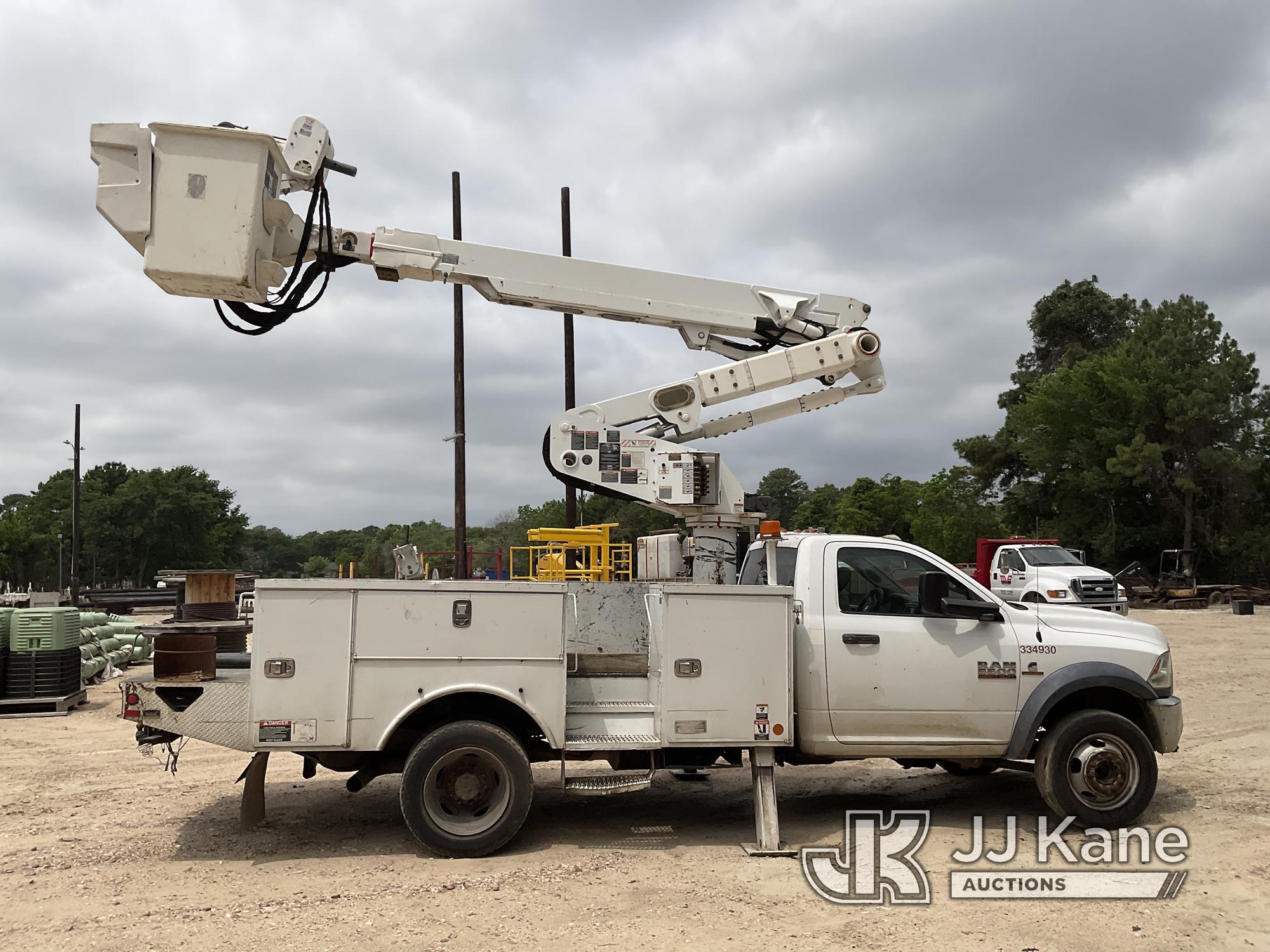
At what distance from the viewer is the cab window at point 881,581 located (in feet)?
23.1

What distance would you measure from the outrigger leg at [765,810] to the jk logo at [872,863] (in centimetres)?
19

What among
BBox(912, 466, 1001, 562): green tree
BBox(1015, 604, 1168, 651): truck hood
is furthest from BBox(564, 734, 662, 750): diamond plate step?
BBox(912, 466, 1001, 562): green tree

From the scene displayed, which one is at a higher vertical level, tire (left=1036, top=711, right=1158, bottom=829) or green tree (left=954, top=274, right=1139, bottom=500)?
green tree (left=954, top=274, right=1139, bottom=500)

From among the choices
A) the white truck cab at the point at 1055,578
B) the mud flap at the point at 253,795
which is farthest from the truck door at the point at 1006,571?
the mud flap at the point at 253,795

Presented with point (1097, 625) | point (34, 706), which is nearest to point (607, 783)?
point (1097, 625)

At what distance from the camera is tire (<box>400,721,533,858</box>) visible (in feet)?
20.7

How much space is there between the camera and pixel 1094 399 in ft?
150

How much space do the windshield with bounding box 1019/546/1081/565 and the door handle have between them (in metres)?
21.0

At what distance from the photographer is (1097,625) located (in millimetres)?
7238

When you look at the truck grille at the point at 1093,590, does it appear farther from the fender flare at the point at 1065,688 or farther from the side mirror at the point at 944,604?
the side mirror at the point at 944,604

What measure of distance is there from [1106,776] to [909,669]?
1.61m

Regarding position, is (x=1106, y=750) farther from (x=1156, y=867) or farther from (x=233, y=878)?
(x=233, y=878)

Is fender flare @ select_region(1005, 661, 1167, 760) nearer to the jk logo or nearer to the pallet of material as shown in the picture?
the jk logo

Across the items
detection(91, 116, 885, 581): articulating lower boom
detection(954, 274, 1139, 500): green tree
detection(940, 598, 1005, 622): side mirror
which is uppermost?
detection(954, 274, 1139, 500): green tree
